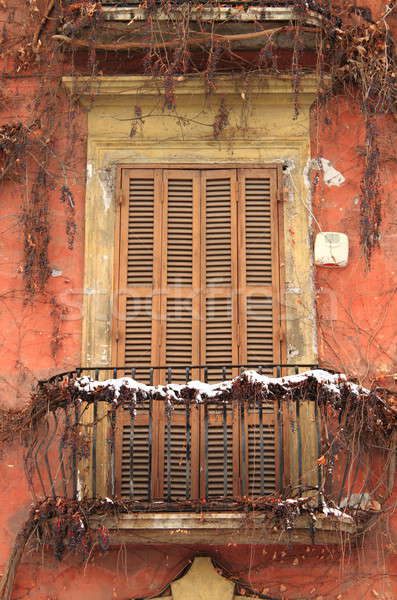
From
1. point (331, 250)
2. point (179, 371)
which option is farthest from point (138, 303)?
point (331, 250)

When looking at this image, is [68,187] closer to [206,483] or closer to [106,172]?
[106,172]

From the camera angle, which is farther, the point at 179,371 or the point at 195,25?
the point at 195,25

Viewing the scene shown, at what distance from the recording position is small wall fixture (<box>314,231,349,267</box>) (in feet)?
31.8

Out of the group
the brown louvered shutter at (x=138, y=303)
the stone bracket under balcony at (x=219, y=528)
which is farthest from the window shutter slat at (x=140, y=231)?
the stone bracket under balcony at (x=219, y=528)

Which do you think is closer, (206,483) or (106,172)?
(206,483)

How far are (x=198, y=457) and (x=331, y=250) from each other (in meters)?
1.95

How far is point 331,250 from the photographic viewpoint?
9.70 metres

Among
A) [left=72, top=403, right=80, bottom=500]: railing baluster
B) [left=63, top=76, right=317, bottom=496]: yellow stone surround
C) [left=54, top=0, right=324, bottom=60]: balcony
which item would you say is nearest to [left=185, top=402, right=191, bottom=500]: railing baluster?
[left=72, top=403, right=80, bottom=500]: railing baluster

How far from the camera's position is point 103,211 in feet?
32.4

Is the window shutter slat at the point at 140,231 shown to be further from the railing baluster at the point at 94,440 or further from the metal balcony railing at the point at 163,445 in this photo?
the railing baluster at the point at 94,440

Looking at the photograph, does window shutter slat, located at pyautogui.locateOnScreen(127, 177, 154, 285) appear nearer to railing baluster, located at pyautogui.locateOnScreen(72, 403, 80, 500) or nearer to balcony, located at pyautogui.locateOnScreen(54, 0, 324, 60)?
balcony, located at pyautogui.locateOnScreen(54, 0, 324, 60)

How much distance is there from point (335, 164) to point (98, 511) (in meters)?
3.45

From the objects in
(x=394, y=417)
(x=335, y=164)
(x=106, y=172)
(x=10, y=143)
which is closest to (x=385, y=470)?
(x=394, y=417)

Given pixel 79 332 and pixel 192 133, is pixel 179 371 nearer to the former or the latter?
pixel 79 332
